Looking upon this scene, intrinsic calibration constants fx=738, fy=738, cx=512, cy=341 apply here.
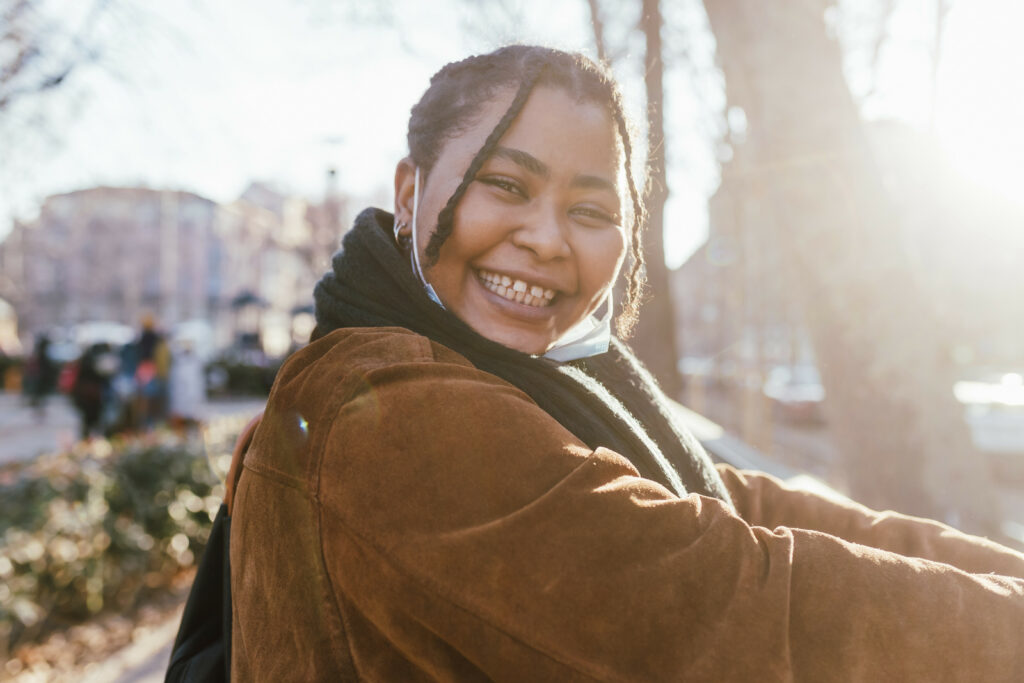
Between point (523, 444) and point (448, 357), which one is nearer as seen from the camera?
point (523, 444)

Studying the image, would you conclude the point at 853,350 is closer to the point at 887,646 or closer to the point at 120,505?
the point at 887,646

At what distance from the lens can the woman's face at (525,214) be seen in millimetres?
1422

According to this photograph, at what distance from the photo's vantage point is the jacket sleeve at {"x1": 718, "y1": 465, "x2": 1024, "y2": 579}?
4.82 ft

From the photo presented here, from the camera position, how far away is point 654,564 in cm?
95

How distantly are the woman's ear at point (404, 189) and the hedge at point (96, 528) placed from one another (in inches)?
85.4

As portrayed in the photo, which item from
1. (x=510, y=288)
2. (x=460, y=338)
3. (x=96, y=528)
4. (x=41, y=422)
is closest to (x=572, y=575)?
(x=460, y=338)

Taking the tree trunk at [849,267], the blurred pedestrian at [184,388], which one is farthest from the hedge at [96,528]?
the blurred pedestrian at [184,388]

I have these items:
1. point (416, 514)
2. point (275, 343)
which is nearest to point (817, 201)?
point (416, 514)

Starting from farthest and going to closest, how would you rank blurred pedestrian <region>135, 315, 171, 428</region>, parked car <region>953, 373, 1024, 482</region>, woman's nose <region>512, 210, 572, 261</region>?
blurred pedestrian <region>135, 315, 171, 428</region>
parked car <region>953, 373, 1024, 482</region>
woman's nose <region>512, 210, 572, 261</region>

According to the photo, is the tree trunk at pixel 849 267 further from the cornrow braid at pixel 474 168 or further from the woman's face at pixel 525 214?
the cornrow braid at pixel 474 168

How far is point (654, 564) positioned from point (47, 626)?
14.8ft

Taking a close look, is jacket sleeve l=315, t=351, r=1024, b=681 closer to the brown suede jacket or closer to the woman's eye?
the brown suede jacket

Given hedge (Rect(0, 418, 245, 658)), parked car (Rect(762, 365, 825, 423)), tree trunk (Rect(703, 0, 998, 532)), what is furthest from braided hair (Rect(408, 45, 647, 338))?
parked car (Rect(762, 365, 825, 423))

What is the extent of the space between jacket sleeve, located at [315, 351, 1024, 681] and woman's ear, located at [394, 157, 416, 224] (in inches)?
24.5
